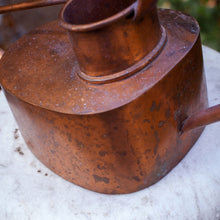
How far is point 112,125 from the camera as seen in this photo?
569 millimetres

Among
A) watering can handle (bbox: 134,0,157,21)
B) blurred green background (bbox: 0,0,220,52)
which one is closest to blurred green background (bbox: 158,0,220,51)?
blurred green background (bbox: 0,0,220,52)

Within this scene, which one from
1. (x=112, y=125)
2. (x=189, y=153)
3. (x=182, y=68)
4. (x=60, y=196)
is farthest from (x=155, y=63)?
(x=60, y=196)

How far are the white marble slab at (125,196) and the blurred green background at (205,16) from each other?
43.9 inches

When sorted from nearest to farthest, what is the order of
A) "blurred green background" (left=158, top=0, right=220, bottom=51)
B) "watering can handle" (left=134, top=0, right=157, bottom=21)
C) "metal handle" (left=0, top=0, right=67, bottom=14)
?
"watering can handle" (left=134, top=0, right=157, bottom=21)
"metal handle" (left=0, top=0, right=67, bottom=14)
"blurred green background" (left=158, top=0, right=220, bottom=51)

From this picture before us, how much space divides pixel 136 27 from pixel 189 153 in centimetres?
37

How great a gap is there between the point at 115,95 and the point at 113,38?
10 cm

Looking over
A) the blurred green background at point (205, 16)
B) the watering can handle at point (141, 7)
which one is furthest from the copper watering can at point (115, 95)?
the blurred green background at point (205, 16)

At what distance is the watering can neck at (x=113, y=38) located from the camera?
1.72 ft

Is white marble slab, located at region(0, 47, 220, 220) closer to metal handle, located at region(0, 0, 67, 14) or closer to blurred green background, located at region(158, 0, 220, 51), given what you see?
metal handle, located at region(0, 0, 67, 14)

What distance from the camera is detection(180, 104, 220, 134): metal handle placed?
0.59 meters

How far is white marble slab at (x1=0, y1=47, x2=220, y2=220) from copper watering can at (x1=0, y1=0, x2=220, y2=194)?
3cm

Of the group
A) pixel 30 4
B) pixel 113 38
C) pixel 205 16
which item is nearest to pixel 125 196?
pixel 113 38

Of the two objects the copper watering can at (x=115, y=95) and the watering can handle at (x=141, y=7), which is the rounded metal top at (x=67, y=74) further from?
the watering can handle at (x=141, y=7)

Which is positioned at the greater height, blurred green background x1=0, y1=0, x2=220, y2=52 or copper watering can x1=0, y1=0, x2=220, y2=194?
copper watering can x1=0, y1=0, x2=220, y2=194
